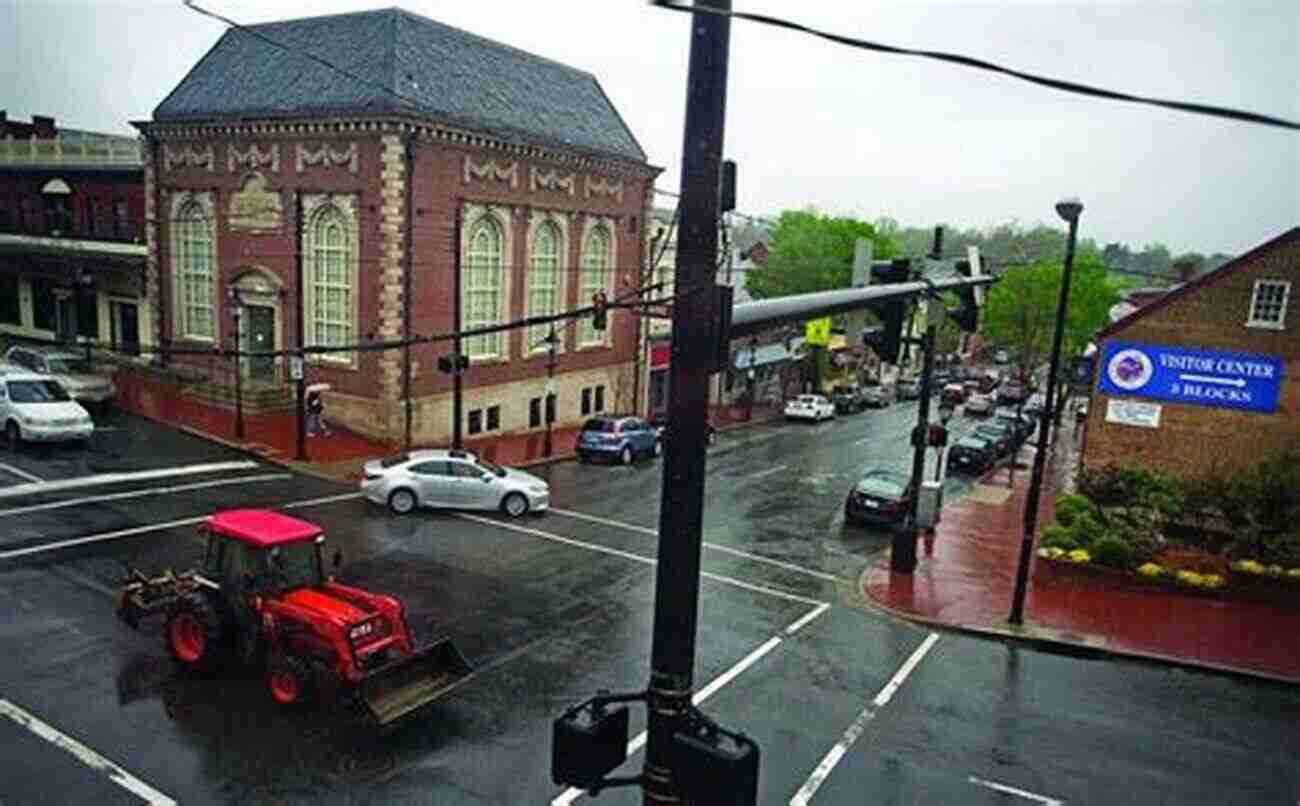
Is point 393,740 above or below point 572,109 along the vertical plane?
below

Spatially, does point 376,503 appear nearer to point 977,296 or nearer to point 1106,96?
point 977,296

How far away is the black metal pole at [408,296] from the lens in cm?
2981

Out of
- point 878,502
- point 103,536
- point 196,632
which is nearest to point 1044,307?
point 878,502

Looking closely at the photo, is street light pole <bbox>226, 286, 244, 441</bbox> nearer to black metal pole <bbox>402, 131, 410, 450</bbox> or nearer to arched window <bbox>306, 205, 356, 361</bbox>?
arched window <bbox>306, 205, 356, 361</bbox>

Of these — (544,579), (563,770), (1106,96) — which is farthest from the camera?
(544,579)

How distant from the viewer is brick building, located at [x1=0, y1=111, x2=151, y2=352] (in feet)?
131

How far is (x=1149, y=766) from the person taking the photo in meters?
12.1

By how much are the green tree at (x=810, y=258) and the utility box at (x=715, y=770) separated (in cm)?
5209

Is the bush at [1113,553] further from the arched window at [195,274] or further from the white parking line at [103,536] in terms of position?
the arched window at [195,274]

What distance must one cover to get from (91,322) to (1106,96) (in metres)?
47.6

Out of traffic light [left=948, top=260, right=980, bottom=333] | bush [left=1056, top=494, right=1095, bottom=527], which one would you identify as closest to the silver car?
bush [left=1056, top=494, right=1095, bottom=527]

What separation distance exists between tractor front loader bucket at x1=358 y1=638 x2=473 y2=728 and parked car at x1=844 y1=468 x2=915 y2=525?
51.5ft

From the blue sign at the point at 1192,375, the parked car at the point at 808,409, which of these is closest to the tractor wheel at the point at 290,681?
the blue sign at the point at 1192,375

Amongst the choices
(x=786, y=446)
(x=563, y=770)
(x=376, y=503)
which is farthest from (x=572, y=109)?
(x=563, y=770)
